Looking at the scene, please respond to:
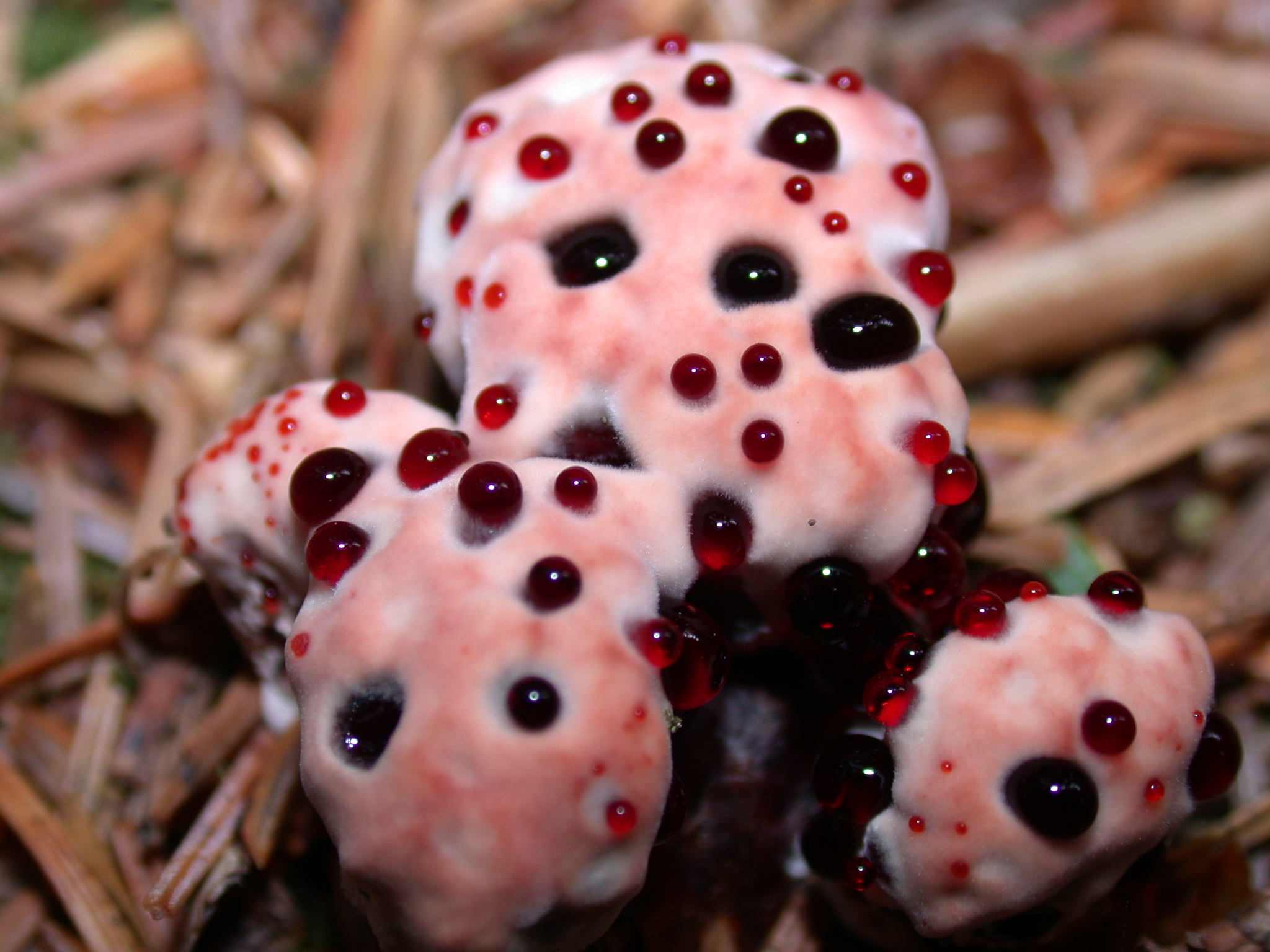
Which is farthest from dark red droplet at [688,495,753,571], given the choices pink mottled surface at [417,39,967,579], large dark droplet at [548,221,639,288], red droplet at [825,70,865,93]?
red droplet at [825,70,865,93]

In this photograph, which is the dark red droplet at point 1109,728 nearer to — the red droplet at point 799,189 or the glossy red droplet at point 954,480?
the glossy red droplet at point 954,480

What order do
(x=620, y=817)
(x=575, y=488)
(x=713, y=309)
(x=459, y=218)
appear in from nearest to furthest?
(x=620, y=817)
(x=575, y=488)
(x=713, y=309)
(x=459, y=218)

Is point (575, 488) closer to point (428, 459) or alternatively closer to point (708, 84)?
point (428, 459)

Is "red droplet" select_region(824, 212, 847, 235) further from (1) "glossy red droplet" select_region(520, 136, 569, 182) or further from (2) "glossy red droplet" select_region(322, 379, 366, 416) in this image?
(2) "glossy red droplet" select_region(322, 379, 366, 416)

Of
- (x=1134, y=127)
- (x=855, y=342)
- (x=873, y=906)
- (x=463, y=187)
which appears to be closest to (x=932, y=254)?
(x=855, y=342)

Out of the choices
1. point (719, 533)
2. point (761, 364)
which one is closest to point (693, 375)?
point (761, 364)

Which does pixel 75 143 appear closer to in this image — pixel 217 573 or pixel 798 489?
pixel 217 573
